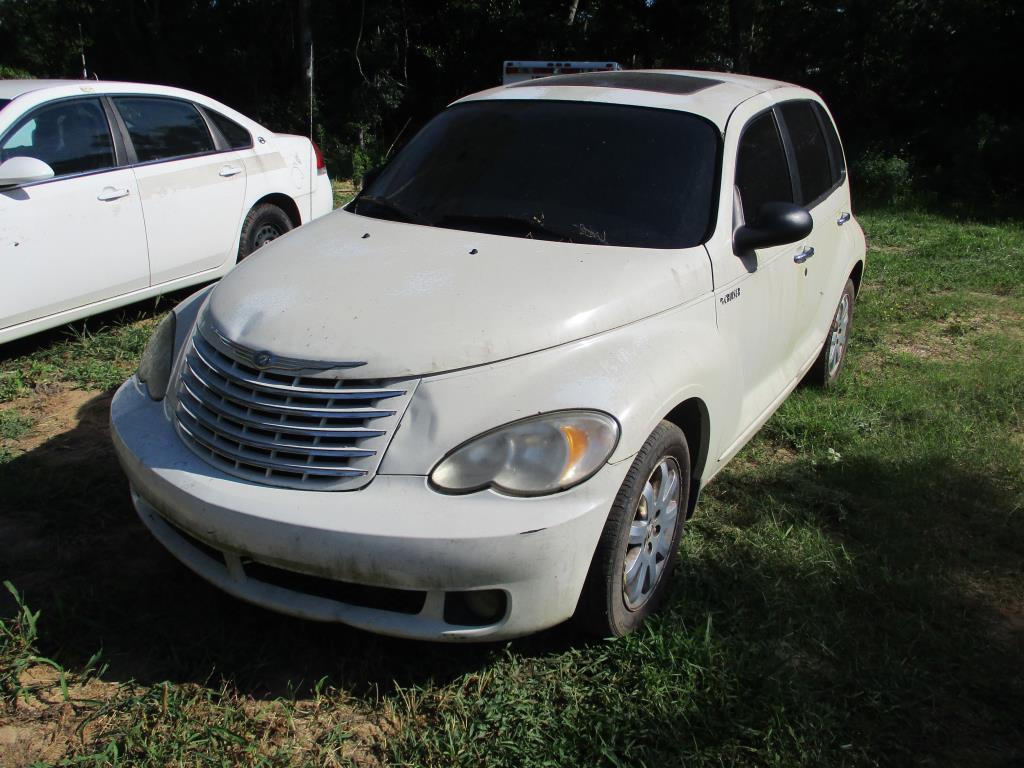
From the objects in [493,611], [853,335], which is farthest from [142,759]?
[853,335]

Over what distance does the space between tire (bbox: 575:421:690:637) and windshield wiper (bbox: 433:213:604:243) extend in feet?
2.64

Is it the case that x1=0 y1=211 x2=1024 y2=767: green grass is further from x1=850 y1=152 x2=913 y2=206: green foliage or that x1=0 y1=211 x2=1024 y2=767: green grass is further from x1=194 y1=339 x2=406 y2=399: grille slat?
x1=850 y1=152 x2=913 y2=206: green foliage

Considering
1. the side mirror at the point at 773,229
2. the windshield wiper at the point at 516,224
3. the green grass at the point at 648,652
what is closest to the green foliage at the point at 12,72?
the green grass at the point at 648,652

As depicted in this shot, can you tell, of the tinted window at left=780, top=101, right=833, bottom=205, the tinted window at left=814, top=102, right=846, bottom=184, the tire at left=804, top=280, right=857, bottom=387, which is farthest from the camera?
the tire at left=804, top=280, right=857, bottom=387

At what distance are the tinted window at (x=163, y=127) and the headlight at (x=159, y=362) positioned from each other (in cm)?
271

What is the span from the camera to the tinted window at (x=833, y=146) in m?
4.85

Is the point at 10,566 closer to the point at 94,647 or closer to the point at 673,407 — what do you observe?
the point at 94,647

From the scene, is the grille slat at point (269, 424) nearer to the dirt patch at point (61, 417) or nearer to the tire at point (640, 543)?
the tire at point (640, 543)

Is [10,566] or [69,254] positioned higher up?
[69,254]

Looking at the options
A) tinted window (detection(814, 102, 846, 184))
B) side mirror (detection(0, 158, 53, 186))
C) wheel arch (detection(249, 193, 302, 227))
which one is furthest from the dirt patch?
tinted window (detection(814, 102, 846, 184))

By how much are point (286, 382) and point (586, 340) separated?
88cm

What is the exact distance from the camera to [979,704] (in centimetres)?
271

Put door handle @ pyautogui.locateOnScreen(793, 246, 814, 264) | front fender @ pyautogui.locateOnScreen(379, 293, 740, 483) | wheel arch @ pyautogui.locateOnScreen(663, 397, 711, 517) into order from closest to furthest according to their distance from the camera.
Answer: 1. front fender @ pyautogui.locateOnScreen(379, 293, 740, 483)
2. wheel arch @ pyautogui.locateOnScreen(663, 397, 711, 517)
3. door handle @ pyautogui.locateOnScreen(793, 246, 814, 264)

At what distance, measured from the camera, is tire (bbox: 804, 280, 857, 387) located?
495 cm
